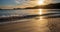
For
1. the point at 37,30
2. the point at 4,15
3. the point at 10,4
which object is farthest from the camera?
the point at 4,15

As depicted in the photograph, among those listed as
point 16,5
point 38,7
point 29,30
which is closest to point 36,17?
point 38,7

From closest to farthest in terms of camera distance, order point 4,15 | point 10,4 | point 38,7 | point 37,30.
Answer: point 37,30 → point 10,4 → point 38,7 → point 4,15

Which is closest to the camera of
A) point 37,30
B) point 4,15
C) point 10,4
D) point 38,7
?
point 37,30

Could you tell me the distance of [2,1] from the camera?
199 inches

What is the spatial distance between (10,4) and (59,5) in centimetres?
144

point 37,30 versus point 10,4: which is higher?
point 10,4

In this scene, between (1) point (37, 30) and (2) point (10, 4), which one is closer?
(1) point (37, 30)

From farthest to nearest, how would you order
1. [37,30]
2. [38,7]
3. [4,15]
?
1. [4,15]
2. [38,7]
3. [37,30]

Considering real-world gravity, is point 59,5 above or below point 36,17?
above

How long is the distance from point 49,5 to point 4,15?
165cm

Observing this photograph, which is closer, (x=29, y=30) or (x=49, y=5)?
(x=29, y=30)

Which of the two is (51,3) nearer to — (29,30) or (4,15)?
(29,30)

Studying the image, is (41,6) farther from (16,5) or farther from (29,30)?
(29,30)

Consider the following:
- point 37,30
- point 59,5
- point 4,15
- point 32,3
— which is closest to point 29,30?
point 37,30
